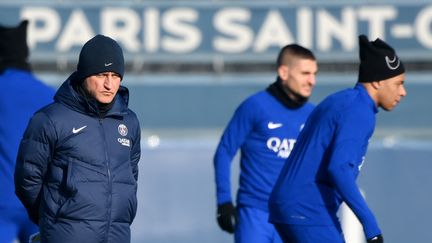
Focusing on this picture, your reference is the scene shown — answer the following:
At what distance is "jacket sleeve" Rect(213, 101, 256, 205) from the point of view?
8.45m

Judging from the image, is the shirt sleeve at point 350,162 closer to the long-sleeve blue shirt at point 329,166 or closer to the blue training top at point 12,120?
the long-sleeve blue shirt at point 329,166

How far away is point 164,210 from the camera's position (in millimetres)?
11789

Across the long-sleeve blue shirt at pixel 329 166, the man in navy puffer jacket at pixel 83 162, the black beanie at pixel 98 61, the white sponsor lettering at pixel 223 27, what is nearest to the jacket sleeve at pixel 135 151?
the man in navy puffer jacket at pixel 83 162

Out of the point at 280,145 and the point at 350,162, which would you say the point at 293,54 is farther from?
the point at 350,162

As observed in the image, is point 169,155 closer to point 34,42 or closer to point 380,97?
point 34,42

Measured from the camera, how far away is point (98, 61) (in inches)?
231

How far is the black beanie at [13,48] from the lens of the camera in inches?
296

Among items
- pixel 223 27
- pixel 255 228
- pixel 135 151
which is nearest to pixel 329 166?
pixel 135 151

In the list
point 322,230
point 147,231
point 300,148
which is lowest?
point 147,231

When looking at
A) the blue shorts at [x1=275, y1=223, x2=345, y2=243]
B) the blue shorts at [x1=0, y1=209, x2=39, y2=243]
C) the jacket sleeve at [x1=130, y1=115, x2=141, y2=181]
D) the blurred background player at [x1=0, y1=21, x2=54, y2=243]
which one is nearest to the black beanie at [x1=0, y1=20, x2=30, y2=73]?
the blurred background player at [x1=0, y1=21, x2=54, y2=243]

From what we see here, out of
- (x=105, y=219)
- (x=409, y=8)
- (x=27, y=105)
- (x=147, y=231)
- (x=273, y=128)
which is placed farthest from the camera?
(x=409, y=8)

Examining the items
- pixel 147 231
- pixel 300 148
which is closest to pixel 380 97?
pixel 300 148

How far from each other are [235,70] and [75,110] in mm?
9973

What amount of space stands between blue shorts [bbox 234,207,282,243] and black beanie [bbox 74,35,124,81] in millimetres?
2658
